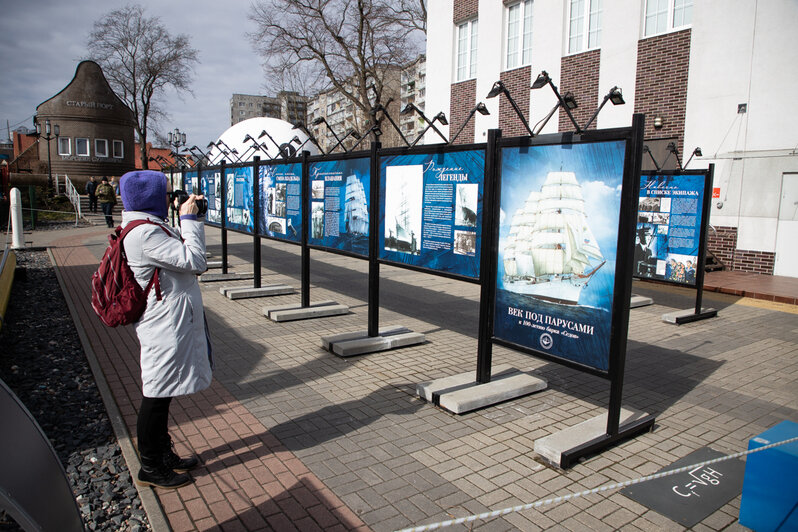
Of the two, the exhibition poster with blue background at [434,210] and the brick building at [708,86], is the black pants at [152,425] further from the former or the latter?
the brick building at [708,86]

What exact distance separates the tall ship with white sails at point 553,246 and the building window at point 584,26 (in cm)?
1172

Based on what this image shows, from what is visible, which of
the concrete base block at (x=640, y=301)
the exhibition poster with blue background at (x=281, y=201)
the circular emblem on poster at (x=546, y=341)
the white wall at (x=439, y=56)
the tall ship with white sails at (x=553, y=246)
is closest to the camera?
the tall ship with white sails at (x=553, y=246)

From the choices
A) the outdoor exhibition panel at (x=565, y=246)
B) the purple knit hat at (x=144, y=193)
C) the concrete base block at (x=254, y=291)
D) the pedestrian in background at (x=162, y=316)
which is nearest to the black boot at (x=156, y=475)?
the pedestrian in background at (x=162, y=316)

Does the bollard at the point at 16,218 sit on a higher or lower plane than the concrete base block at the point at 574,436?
higher

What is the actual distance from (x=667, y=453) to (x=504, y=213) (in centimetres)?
219

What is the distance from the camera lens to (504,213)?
14.6ft

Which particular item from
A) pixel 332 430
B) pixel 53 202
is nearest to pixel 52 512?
pixel 332 430

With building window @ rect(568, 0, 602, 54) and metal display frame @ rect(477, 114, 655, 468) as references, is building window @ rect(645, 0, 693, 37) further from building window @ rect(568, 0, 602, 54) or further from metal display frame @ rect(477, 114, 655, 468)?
metal display frame @ rect(477, 114, 655, 468)

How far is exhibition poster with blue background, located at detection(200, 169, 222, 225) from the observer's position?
11.3 metres

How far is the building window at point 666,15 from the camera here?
39.5 feet

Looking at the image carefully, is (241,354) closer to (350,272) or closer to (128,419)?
(128,419)

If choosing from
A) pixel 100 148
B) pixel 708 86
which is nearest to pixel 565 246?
pixel 708 86

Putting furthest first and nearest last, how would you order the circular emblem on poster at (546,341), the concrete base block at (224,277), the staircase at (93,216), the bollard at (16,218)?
the staircase at (93,216)
the bollard at (16,218)
the concrete base block at (224,277)
the circular emblem on poster at (546,341)

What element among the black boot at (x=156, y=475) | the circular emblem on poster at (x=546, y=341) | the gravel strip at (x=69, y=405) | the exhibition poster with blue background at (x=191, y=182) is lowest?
the gravel strip at (x=69, y=405)
